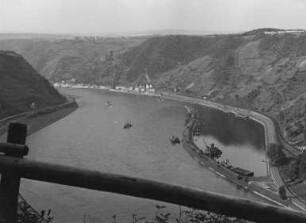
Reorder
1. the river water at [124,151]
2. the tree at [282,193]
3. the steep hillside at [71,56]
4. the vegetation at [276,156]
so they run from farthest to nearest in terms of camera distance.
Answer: the steep hillside at [71,56] → the vegetation at [276,156] → the tree at [282,193] → the river water at [124,151]

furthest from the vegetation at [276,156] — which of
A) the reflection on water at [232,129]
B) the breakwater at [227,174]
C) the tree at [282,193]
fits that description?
the tree at [282,193]

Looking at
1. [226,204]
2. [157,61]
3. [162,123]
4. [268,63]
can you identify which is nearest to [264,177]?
[162,123]

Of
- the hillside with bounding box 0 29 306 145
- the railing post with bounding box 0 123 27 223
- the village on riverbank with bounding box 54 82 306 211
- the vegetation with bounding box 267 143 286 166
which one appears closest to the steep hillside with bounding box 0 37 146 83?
the hillside with bounding box 0 29 306 145

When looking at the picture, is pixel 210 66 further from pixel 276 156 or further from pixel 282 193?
pixel 282 193

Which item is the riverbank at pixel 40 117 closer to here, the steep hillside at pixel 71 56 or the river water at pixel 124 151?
the river water at pixel 124 151

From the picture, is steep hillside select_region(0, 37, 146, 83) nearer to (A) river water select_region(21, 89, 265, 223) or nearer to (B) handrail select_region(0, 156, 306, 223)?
(A) river water select_region(21, 89, 265, 223)

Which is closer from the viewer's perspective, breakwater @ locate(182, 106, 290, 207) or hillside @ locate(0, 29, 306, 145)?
breakwater @ locate(182, 106, 290, 207)

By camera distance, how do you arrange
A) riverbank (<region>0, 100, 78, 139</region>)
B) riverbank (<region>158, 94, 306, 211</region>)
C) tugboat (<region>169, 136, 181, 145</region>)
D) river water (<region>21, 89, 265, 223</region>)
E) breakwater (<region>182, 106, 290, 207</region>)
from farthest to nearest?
riverbank (<region>0, 100, 78, 139</region>) → tugboat (<region>169, 136, 181, 145</region>) → breakwater (<region>182, 106, 290, 207</region>) → riverbank (<region>158, 94, 306, 211</region>) → river water (<region>21, 89, 265, 223</region>)

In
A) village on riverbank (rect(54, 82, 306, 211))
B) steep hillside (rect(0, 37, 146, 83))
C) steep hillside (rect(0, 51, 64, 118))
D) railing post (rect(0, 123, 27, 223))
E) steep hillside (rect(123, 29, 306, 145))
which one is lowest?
railing post (rect(0, 123, 27, 223))
